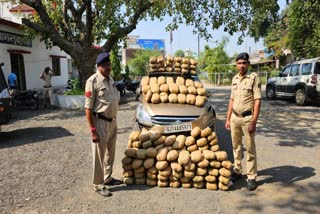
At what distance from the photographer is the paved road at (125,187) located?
167 inches

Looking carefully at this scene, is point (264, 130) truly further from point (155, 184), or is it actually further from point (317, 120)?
point (155, 184)

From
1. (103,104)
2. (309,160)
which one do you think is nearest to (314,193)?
(309,160)

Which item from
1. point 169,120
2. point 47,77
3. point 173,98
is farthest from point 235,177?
point 47,77

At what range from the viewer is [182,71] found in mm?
7328

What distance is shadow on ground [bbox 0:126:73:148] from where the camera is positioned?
308 inches

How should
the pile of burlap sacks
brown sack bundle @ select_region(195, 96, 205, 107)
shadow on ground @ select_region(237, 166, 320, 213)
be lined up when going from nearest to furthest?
shadow on ground @ select_region(237, 166, 320, 213)
brown sack bundle @ select_region(195, 96, 205, 107)
the pile of burlap sacks

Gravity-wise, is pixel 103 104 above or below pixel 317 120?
above

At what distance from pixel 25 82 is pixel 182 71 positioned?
545 inches

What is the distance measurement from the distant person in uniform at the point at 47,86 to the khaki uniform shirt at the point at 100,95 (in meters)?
10.3

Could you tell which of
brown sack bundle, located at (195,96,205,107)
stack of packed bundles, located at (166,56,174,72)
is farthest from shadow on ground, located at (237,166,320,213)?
stack of packed bundles, located at (166,56,174,72)

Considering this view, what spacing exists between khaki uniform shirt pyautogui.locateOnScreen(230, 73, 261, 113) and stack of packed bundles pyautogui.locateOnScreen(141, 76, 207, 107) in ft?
3.90

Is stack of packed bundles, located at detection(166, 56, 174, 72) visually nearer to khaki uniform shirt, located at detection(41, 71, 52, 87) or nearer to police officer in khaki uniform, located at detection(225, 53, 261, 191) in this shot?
police officer in khaki uniform, located at detection(225, 53, 261, 191)

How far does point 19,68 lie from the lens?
58.6 ft

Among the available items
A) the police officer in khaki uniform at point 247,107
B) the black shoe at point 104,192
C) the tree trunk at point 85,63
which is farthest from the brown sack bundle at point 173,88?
the tree trunk at point 85,63
